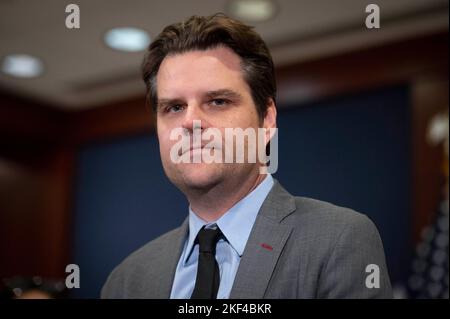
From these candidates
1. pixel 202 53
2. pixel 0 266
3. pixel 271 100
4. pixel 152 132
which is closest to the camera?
pixel 202 53

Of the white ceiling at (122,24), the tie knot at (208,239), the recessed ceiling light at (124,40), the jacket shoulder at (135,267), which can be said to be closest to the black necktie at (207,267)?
the tie knot at (208,239)

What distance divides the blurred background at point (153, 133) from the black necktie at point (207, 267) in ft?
0.79

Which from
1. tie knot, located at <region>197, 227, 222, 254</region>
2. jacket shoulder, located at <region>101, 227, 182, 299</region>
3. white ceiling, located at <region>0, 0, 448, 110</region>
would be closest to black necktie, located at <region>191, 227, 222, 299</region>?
tie knot, located at <region>197, 227, 222, 254</region>

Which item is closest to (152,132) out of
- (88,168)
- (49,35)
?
(88,168)

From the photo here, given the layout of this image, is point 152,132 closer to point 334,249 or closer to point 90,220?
point 90,220

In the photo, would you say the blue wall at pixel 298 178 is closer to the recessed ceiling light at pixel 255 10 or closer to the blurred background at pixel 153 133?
the blurred background at pixel 153 133

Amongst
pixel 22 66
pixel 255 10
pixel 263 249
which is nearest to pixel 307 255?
pixel 263 249

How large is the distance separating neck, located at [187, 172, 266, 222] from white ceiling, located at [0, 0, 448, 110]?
63 cm

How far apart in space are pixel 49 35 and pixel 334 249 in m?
1.32

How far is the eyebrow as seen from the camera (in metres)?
0.99

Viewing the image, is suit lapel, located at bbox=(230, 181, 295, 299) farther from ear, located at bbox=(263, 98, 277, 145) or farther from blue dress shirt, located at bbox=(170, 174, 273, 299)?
ear, located at bbox=(263, 98, 277, 145)

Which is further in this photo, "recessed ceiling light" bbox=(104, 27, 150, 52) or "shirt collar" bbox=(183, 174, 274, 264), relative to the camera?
"recessed ceiling light" bbox=(104, 27, 150, 52)
